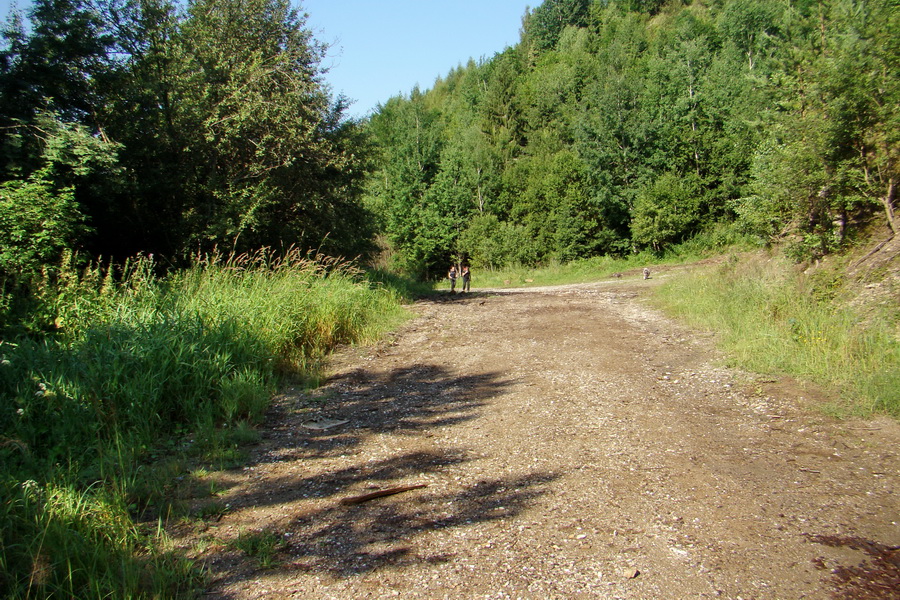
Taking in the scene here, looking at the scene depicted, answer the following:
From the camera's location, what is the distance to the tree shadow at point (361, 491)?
3115mm

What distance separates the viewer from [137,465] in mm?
4391

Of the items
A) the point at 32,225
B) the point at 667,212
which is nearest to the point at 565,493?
the point at 32,225

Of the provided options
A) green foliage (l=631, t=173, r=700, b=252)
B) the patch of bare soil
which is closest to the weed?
the patch of bare soil

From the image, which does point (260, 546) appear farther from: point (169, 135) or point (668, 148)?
point (668, 148)

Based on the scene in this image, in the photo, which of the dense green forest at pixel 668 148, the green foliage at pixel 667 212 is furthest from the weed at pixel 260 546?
the green foliage at pixel 667 212

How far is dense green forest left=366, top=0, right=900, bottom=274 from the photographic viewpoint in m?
8.53

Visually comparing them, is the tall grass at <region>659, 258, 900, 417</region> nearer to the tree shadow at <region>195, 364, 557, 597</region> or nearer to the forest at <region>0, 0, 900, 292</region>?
the forest at <region>0, 0, 900, 292</region>

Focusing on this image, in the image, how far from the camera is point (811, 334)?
21.9 feet

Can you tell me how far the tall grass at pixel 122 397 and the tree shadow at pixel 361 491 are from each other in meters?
0.54

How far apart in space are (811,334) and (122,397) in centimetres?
762

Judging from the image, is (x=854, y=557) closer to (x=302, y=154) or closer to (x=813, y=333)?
(x=813, y=333)

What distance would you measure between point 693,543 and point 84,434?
4.70 m

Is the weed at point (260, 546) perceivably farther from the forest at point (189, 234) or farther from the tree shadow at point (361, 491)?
the forest at point (189, 234)

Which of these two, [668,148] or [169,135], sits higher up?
[668,148]
